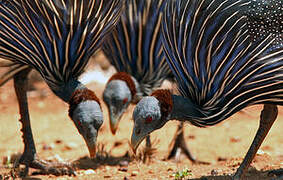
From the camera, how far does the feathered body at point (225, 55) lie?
3.91m

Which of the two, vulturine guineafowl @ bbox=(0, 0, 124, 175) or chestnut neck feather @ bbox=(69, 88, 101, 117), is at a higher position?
vulturine guineafowl @ bbox=(0, 0, 124, 175)

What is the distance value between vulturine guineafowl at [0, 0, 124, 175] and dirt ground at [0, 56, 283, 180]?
1.97 feet

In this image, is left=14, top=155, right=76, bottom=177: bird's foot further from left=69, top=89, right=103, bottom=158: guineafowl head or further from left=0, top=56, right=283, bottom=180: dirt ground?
left=69, top=89, right=103, bottom=158: guineafowl head

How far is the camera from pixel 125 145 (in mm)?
6961

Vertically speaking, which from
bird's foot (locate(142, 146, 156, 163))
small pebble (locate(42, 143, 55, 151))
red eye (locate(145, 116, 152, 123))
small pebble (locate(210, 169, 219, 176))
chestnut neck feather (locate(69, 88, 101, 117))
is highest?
chestnut neck feather (locate(69, 88, 101, 117))

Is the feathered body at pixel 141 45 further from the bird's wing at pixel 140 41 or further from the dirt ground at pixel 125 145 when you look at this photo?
the dirt ground at pixel 125 145

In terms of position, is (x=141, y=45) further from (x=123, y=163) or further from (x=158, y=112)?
(x=158, y=112)

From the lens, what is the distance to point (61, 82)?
4621mm

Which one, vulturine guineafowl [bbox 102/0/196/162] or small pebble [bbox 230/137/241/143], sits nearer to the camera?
vulturine guineafowl [bbox 102/0/196/162]

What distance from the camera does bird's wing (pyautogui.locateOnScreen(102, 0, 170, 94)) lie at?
19.4 feet

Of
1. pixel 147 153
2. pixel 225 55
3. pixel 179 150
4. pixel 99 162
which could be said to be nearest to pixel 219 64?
pixel 225 55

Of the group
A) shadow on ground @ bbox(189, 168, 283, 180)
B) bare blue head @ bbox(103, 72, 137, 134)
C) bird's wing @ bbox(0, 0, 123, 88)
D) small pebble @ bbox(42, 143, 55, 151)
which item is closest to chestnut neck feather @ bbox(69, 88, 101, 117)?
bird's wing @ bbox(0, 0, 123, 88)

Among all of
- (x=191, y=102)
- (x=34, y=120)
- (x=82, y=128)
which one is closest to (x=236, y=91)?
(x=191, y=102)

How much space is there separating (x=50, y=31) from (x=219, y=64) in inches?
55.5
